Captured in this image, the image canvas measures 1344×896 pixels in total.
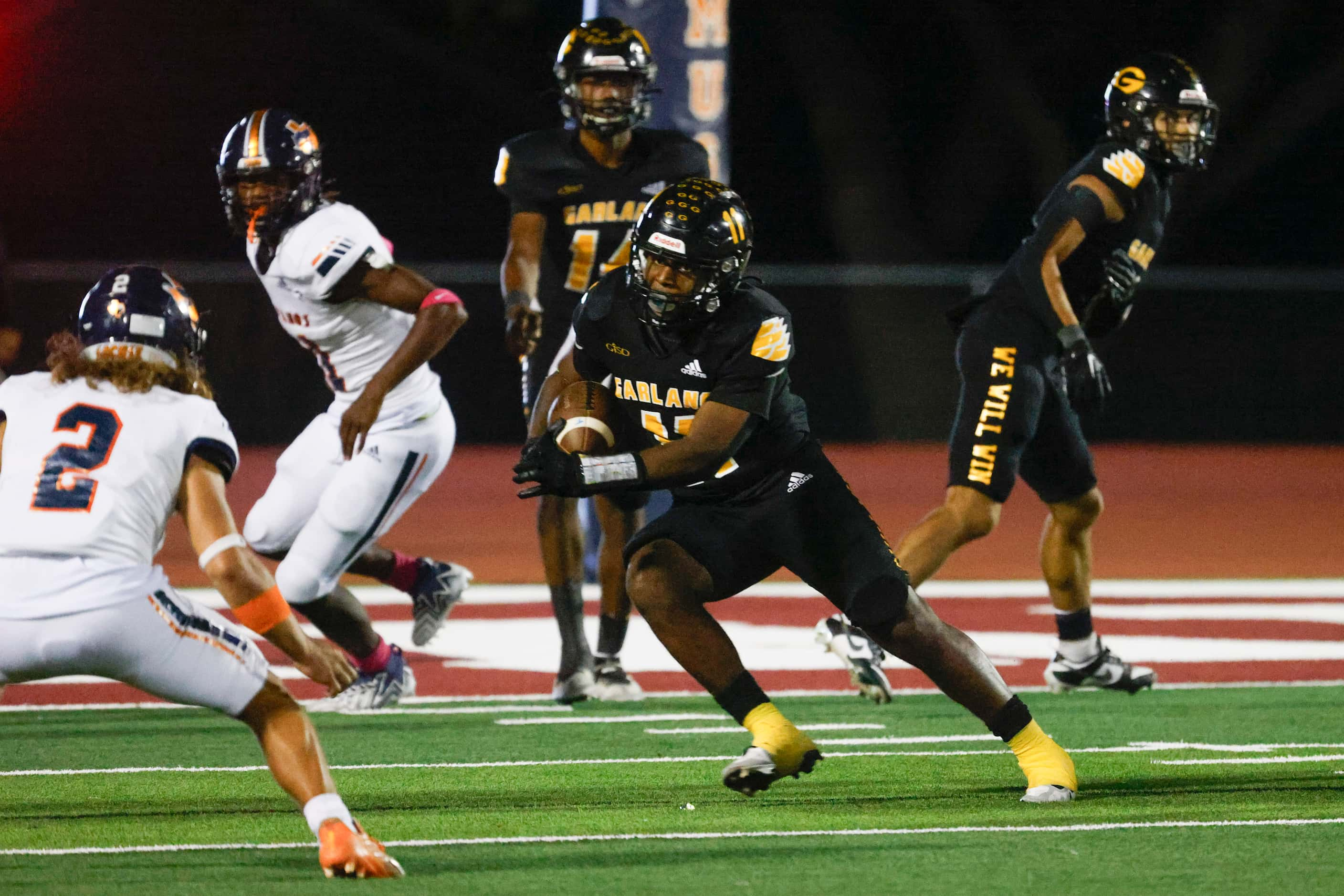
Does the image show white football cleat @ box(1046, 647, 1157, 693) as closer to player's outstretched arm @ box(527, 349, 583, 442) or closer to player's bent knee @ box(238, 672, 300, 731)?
player's outstretched arm @ box(527, 349, 583, 442)

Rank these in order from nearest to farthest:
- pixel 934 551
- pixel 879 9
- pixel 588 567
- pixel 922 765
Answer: pixel 922 765
pixel 934 551
pixel 588 567
pixel 879 9

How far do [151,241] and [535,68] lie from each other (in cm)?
603

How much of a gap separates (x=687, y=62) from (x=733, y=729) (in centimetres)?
492

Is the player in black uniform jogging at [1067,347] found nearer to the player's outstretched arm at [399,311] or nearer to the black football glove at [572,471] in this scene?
the player's outstretched arm at [399,311]

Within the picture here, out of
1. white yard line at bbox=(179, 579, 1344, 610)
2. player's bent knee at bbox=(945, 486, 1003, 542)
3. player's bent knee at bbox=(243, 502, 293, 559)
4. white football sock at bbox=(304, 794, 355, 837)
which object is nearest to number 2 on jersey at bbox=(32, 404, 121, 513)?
white football sock at bbox=(304, 794, 355, 837)

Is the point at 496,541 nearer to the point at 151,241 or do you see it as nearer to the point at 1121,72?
the point at 1121,72

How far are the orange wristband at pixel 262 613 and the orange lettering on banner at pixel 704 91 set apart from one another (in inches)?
253

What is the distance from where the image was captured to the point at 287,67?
29.5 metres

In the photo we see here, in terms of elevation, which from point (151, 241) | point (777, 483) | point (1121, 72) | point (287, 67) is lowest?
point (151, 241)

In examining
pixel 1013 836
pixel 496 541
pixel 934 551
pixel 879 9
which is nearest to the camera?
pixel 1013 836

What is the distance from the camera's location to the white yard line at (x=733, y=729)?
6.16 m

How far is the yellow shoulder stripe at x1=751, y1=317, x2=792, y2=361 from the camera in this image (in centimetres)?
493

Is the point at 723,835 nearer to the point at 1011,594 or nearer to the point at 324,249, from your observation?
the point at 324,249

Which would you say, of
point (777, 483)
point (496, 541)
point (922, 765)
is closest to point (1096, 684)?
point (922, 765)
